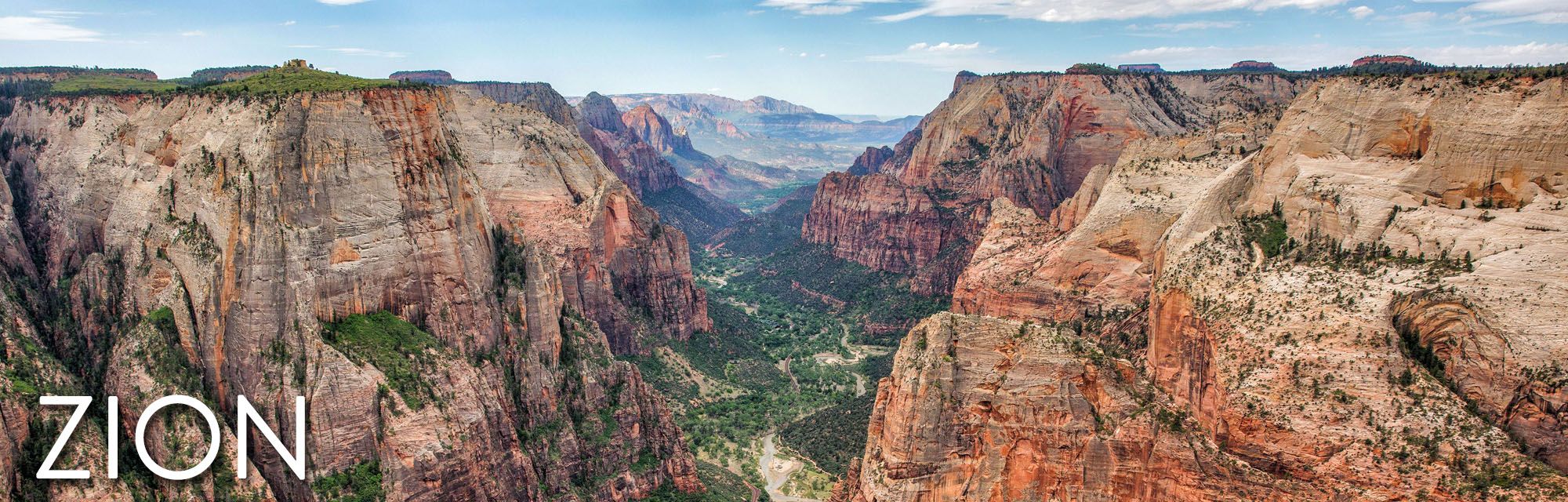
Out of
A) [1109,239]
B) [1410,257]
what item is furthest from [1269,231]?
[1109,239]

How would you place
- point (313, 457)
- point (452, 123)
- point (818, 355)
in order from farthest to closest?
point (818, 355) → point (452, 123) → point (313, 457)

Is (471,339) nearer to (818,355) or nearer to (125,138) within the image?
(125,138)

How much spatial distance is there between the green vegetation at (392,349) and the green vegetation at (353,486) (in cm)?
389

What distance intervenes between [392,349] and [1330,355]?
45871mm

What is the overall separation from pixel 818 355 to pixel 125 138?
254ft

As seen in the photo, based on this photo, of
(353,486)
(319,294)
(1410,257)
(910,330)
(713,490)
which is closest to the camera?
(1410,257)

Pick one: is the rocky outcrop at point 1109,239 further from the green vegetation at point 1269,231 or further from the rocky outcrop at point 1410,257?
the rocky outcrop at point 1410,257

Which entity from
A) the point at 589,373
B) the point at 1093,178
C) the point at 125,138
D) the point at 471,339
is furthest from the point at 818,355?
the point at 125,138

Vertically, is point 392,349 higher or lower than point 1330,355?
lower

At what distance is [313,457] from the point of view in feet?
170

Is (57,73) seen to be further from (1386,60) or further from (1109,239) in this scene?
(1386,60)

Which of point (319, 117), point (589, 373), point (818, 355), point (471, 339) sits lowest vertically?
point (818, 355)

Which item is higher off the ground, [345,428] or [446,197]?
[446,197]

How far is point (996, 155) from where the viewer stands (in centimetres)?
14650
